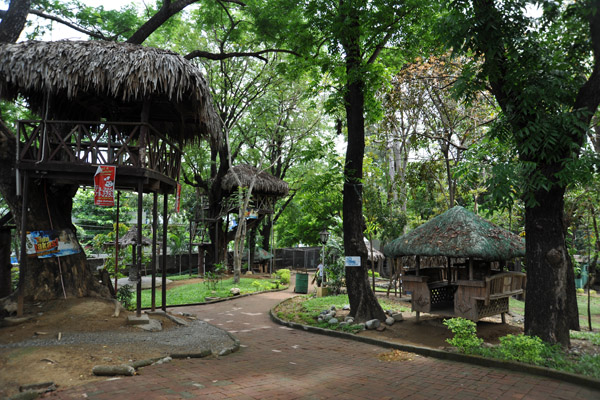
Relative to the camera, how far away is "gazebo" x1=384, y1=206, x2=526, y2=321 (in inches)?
359

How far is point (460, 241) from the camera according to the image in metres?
9.25

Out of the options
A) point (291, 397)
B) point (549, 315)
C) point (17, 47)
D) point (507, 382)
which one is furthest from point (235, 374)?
point (17, 47)

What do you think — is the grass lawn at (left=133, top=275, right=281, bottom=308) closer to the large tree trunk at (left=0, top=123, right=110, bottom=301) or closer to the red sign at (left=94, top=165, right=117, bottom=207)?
the large tree trunk at (left=0, top=123, right=110, bottom=301)

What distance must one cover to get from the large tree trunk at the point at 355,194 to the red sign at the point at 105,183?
18.0ft

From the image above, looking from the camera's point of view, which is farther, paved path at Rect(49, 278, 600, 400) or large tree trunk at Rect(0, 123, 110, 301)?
large tree trunk at Rect(0, 123, 110, 301)

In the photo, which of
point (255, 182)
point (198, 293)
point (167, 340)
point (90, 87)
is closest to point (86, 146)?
point (90, 87)

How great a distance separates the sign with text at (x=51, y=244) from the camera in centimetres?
883

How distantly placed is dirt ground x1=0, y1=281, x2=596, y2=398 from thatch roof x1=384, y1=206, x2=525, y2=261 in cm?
189

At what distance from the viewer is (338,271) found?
16.5 m

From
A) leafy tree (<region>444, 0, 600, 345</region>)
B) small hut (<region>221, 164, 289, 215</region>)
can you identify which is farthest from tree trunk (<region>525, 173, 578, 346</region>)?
small hut (<region>221, 164, 289, 215</region>)

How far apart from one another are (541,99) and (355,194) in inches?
188

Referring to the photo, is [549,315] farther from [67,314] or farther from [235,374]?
[67,314]

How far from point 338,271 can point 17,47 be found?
12.5 m

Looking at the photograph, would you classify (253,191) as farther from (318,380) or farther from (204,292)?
(318,380)
